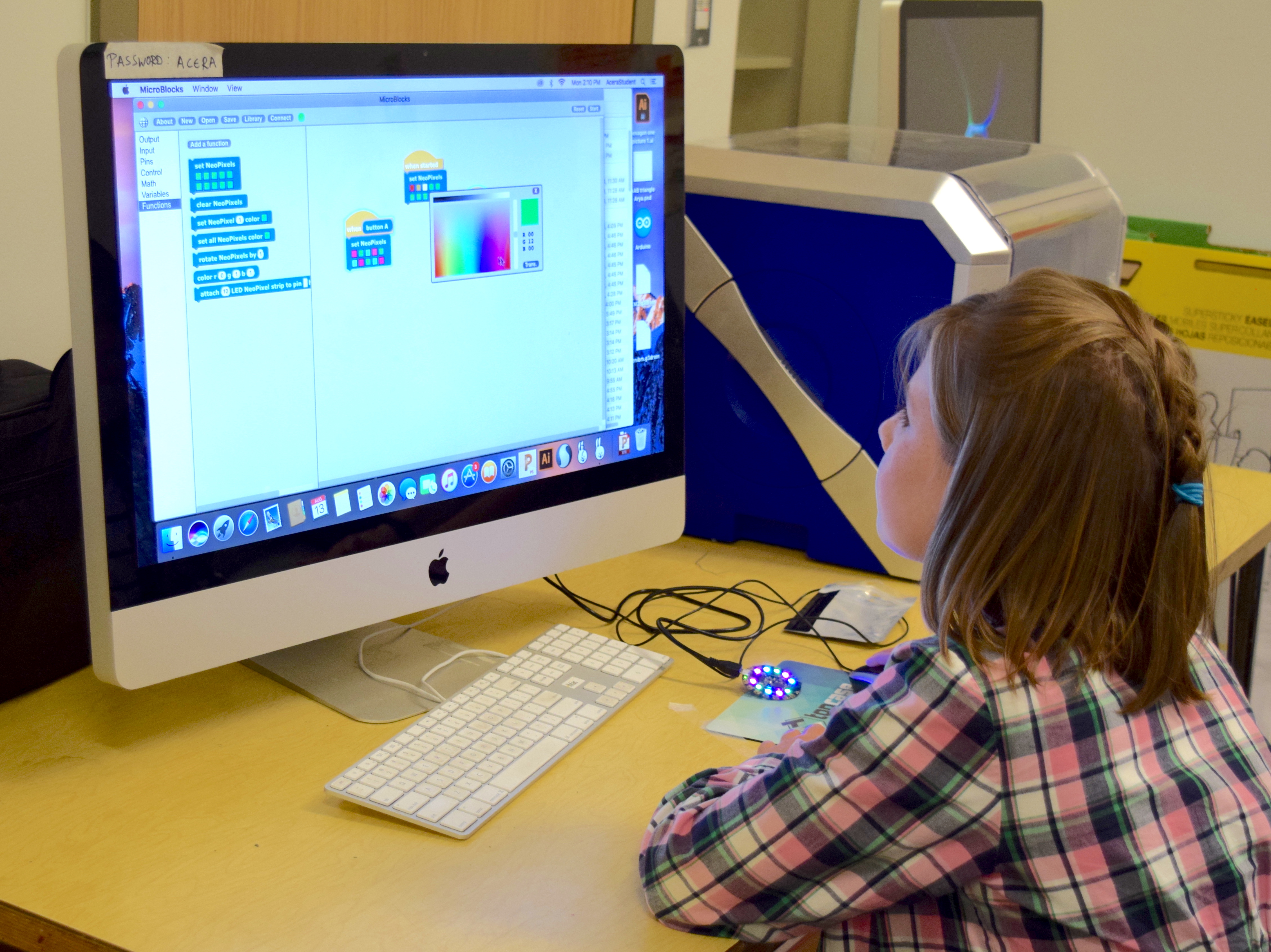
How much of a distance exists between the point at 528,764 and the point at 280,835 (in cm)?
17

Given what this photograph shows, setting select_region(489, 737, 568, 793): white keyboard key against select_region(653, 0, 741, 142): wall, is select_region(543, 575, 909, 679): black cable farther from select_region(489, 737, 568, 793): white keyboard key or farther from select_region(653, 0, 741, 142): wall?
select_region(653, 0, 741, 142): wall

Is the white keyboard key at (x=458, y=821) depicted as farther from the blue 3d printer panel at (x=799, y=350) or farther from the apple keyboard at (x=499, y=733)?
the blue 3d printer panel at (x=799, y=350)

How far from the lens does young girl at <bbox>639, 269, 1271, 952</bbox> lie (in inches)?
26.4

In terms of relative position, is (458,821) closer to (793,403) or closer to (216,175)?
(216,175)

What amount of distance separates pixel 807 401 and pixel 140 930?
800 mm

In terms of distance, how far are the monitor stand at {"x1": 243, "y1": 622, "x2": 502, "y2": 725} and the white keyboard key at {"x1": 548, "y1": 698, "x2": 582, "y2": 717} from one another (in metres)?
0.08

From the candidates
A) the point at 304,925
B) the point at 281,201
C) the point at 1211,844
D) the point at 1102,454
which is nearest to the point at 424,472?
the point at 281,201

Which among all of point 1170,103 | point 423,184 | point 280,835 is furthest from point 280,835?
point 1170,103

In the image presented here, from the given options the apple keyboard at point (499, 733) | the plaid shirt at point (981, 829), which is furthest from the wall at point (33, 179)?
the plaid shirt at point (981, 829)

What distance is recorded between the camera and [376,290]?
2.72 feet

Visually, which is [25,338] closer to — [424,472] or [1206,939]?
[424,472]

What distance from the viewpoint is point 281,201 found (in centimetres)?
77

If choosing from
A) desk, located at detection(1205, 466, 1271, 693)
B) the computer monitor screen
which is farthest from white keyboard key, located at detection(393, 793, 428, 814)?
the computer monitor screen

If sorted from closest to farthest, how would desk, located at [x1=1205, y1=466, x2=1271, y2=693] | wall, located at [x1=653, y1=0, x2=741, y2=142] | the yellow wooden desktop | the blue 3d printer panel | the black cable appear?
the yellow wooden desktop < the black cable < the blue 3d printer panel < desk, located at [x1=1205, y1=466, x2=1271, y2=693] < wall, located at [x1=653, y1=0, x2=741, y2=142]
